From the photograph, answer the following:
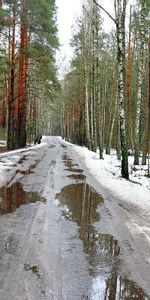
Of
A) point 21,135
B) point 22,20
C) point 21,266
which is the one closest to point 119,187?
point 21,266

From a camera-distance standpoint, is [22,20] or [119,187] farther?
[22,20]

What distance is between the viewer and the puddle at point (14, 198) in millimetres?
8359

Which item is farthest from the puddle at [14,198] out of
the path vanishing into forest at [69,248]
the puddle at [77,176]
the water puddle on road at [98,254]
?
the puddle at [77,176]

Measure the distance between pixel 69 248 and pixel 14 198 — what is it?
3.87 meters

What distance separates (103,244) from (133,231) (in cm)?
111

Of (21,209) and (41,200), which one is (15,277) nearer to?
(21,209)

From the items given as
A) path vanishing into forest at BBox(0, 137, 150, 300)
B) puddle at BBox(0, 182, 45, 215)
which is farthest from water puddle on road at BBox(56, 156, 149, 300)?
puddle at BBox(0, 182, 45, 215)

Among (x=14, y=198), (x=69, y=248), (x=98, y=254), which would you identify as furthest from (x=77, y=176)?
(x=98, y=254)

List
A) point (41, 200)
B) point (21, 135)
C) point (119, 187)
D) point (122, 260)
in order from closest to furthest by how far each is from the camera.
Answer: point (122, 260), point (41, 200), point (119, 187), point (21, 135)

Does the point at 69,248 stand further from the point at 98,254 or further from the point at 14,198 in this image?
the point at 14,198

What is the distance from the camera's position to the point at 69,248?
5730 millimetres

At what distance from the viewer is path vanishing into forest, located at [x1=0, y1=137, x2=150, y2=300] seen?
432 centimetres

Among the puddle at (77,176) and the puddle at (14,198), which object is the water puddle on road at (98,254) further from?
the puddle at (77,176)

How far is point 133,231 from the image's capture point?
6980 mm
